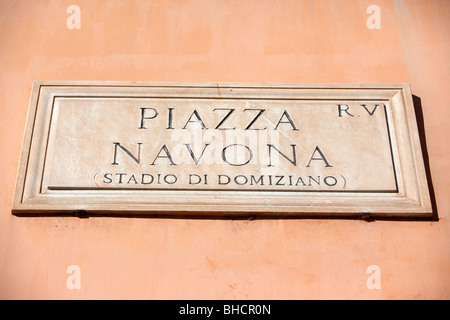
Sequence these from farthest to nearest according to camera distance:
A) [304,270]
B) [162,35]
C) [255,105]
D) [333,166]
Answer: [162,35] < [255,105] < [333,166] < [304,270]

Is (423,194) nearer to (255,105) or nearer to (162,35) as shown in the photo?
(255,105)

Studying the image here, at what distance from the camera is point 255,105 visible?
377cm

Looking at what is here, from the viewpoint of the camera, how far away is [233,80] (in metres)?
3.93

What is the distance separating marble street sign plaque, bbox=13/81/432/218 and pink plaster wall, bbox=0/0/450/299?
0.10 meters

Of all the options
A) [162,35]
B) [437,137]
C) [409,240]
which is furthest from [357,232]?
[162,35]

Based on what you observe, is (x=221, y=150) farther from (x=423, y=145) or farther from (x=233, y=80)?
(x=423, y=145)

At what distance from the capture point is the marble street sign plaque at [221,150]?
3.41m

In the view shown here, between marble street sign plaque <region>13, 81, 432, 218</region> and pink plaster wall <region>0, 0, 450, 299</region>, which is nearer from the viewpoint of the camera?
pink plaster wall <region>0, 0, 450, 299</region>

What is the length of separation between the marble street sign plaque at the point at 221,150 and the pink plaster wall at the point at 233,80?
0.10 m

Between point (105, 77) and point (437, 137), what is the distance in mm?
2058

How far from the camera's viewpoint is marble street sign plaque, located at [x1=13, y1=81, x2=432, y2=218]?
3.41 meters

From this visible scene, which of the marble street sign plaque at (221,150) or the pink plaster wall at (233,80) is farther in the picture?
the marble street sign plaque at (221,150)

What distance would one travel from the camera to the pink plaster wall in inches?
127

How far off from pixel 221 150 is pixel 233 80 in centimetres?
57
